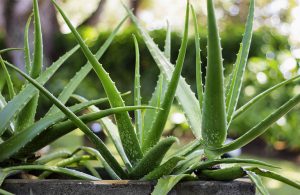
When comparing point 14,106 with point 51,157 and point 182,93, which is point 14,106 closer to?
point 51,157

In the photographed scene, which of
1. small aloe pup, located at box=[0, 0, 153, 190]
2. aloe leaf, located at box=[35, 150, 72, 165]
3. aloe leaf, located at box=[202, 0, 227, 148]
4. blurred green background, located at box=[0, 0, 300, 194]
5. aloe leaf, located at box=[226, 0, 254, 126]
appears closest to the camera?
aloe leaf, located at box=[202, 0, 227, 148]

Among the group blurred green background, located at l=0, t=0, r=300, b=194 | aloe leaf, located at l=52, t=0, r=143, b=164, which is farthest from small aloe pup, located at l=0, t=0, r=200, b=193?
blurred green background, located at l=0, t=0, r=300, b=194

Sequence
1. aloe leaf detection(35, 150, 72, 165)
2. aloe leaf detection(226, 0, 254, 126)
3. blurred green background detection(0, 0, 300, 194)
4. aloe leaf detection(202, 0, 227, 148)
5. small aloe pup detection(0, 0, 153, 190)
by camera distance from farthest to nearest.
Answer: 1. blurred green background detection(0, 0, 300, 194)
2. aloe leaf detection(35, 150, 72, 165)
3. aloe leaf detection(226, 0, 254, 126)
4. small aloe pup detection(0, 0, 153, 190)
5. aloe leaf detection(202, 0, 227, 148)

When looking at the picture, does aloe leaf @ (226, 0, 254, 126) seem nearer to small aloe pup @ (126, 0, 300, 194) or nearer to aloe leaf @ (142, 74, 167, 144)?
small aloe pup @ (126, 0, 300, 194)

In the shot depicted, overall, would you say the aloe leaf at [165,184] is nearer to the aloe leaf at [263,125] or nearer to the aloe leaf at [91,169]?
the aloe leaf at [263,125]

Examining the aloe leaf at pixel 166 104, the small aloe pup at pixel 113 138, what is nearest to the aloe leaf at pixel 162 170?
the small aloe pup at pixel 113 138

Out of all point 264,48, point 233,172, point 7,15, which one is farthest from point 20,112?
point 264,48

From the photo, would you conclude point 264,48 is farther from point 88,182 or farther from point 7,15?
point 88,182
